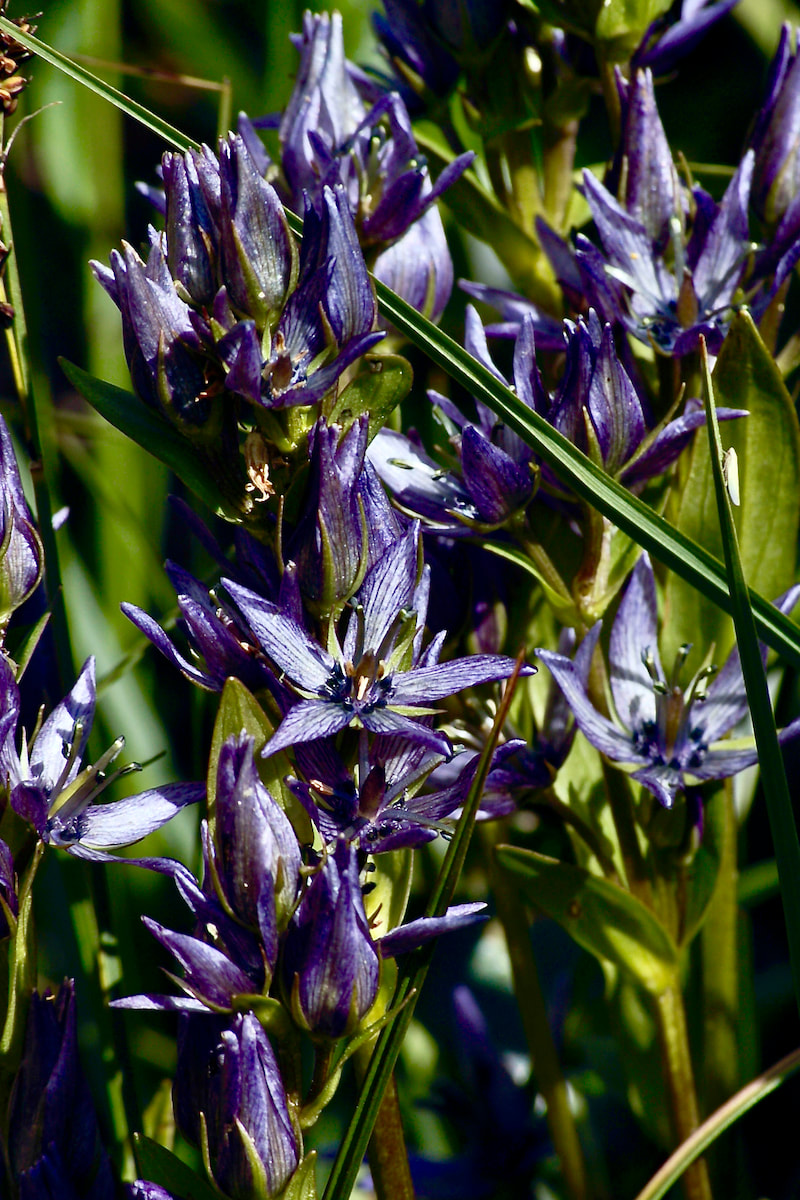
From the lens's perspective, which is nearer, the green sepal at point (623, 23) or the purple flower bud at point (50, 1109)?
the purple flower bud at point (50, 1109)

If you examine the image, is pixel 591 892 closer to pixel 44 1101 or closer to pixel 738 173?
pixel 44 1101

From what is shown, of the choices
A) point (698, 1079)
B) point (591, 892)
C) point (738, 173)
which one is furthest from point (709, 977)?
point (738, 173)

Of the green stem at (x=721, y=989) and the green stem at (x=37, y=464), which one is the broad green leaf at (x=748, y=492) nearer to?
the green stem at (x=721, y=989)

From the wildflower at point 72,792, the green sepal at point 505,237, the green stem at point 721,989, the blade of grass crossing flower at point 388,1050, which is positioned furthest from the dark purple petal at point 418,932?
the green sepal at point 505,237

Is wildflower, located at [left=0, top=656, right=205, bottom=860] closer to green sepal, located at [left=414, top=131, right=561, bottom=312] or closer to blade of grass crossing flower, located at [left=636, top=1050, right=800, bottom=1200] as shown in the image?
blade of grass crossing flower, located at [left=636, top=1050, right=800, bottom=1200]

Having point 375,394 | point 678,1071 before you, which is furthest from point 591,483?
point 678,1071

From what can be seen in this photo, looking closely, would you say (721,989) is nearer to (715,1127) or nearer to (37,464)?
(715,1127)

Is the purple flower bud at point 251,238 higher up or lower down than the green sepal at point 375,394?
higher up
